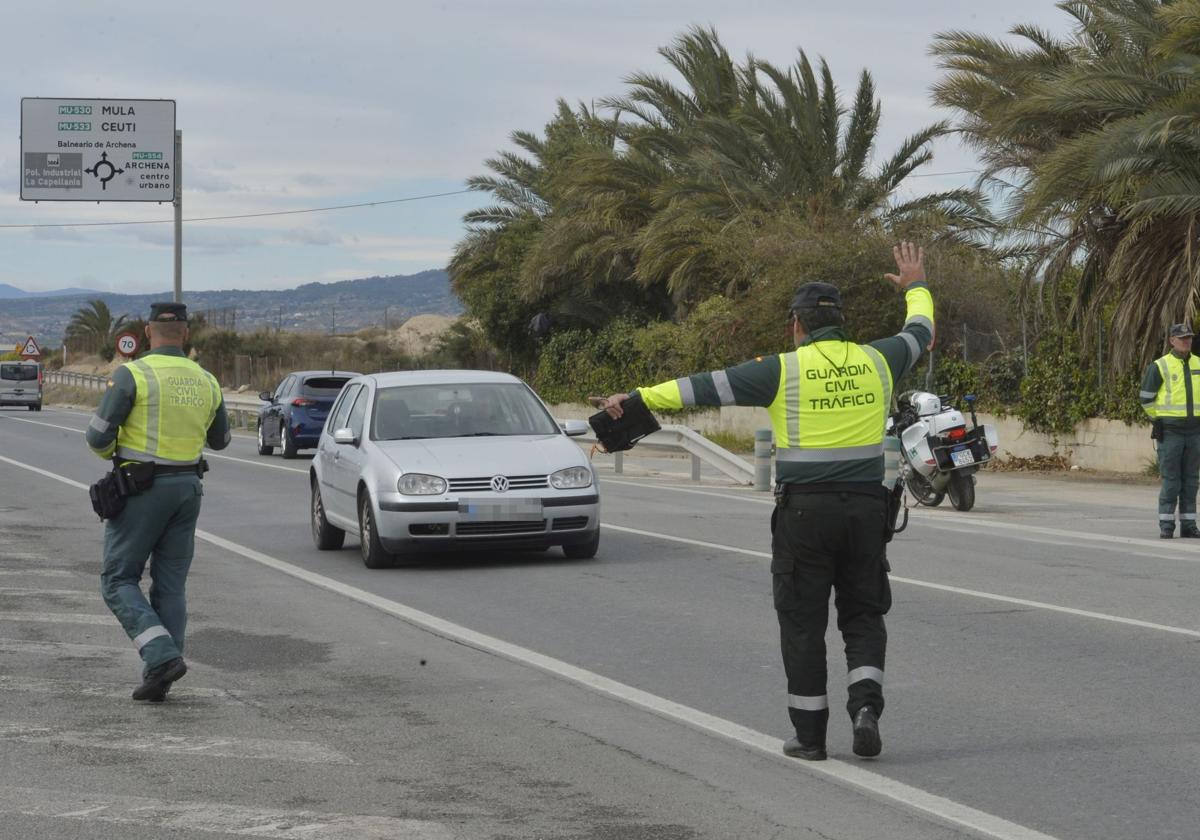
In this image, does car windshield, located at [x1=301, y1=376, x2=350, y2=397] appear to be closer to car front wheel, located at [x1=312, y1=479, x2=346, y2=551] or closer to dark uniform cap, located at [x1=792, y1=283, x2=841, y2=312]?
car front wheel, located at [x1=312, y1=479, x2=346, y2=551]

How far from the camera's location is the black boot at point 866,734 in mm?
6453

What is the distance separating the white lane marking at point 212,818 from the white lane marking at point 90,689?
6.00 feet

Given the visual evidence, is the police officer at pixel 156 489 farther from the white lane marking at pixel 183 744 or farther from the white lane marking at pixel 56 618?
the white lane marking at pixel 56 618

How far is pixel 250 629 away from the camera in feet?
33.0

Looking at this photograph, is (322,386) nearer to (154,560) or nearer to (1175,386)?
(1175,386)

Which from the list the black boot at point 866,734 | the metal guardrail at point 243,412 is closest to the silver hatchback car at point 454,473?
the black boot at point 866,734

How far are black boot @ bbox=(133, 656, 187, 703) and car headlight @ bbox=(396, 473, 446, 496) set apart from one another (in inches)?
190

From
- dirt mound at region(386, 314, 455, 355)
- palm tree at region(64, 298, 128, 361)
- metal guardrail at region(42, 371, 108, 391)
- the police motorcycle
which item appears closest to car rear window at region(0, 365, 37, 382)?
metal guardrail at region(42, 371, 108, 391)

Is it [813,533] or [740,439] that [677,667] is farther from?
[740,439]

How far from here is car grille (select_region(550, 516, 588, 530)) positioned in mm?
12773

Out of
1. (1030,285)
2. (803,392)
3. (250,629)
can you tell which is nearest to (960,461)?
(1030,285)

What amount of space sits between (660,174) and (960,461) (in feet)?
69.7

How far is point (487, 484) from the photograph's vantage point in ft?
41.2

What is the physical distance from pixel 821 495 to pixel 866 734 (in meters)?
0.93
